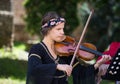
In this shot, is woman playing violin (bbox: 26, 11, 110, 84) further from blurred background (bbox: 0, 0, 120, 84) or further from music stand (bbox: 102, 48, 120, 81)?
blurred background (bbox: 0, 0, 120, 84)

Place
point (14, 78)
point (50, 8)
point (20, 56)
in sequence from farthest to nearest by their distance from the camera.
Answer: point (50, 8)
point (20, 56)
point (14, 78)

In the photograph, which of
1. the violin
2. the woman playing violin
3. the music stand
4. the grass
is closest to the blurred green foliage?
the grass

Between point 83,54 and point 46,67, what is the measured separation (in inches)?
18.0

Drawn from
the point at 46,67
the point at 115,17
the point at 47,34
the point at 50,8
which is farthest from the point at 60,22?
the point at 115,17

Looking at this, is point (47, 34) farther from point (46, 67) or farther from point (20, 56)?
point (20, 56)

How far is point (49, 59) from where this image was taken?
4352 mm

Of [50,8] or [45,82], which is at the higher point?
[45,82]

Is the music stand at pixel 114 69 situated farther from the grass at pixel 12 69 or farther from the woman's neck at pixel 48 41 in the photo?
the grass at pixel 12 69

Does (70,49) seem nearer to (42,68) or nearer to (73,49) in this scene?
(73,49)

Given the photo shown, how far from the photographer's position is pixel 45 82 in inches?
168

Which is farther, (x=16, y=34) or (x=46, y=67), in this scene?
(x=16, y=34)

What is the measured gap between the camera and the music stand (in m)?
4.68

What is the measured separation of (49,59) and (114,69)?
75cm

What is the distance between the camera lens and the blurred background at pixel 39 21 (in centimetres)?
1224
